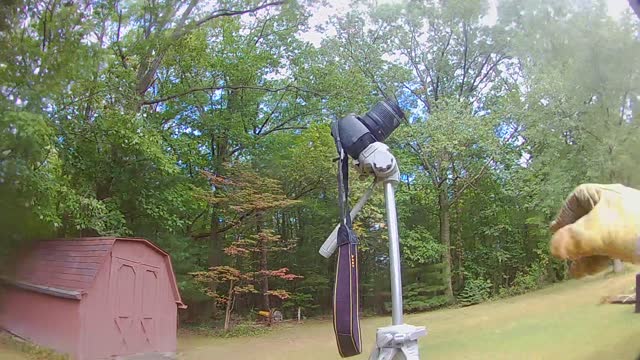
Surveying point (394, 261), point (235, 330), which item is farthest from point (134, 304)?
point (394, 261)

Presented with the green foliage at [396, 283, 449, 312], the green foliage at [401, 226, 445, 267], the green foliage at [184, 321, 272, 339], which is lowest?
the green foliage at [184, 321, 272, 339]

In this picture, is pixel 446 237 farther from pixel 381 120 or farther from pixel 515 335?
pixel 381 120

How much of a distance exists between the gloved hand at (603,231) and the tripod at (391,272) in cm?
47

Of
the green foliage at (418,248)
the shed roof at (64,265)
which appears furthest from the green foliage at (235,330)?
the green foliage at (418,248)

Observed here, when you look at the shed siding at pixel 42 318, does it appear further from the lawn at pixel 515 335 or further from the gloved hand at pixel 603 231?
the gloved hand at pixel 603 231

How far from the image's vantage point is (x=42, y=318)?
6.40 feet

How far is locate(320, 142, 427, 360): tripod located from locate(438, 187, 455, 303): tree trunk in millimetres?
2954

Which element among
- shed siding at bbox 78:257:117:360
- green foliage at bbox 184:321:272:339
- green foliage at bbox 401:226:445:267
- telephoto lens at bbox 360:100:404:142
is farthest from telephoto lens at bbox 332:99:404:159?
green foliage at bbox 401:226:445:267

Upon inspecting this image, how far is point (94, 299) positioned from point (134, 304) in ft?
0.75

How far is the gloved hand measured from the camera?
0.60 meters

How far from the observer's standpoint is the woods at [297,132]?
1.75 metres

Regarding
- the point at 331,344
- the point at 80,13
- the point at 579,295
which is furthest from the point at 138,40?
the point at 579,295

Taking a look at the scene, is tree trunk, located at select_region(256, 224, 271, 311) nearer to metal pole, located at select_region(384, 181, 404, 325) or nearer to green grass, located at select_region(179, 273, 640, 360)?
green grass, located at select_region(179, 273, 640, 360)

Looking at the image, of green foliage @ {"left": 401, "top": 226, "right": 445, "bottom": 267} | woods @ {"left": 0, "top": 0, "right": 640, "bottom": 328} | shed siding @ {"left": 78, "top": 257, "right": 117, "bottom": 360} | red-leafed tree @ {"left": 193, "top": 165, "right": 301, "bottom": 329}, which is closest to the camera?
woods @ {"left": 0, "top": 0, "right": 640, "bottom": 328}
